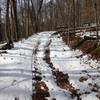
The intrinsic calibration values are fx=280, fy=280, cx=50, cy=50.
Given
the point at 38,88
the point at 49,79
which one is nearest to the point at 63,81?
the point at 49,79

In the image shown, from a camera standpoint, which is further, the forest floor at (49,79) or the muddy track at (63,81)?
the muddy track at (63,81)

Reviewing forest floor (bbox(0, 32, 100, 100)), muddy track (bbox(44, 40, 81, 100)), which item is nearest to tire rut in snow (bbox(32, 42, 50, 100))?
forest floor (bbox(0, 32, 100, 100))

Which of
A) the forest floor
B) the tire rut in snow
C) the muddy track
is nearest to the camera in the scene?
the tire rut in snow

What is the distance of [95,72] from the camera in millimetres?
14766

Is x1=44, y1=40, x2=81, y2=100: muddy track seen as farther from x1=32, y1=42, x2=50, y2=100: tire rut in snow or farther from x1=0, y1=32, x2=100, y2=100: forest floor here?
x1=32, y1=42, x2=50, y2=100: tire rut in snow

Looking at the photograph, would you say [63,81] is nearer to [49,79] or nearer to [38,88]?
[49,79]

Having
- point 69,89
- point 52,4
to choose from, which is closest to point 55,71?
point 69,89

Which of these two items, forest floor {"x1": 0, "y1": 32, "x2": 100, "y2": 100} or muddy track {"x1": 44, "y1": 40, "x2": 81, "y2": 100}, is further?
muddy track {"x1": 44, "y1": 40, "x2": 81, "y2": 100}

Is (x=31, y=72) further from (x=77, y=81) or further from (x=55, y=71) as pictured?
(x=77, y=81)

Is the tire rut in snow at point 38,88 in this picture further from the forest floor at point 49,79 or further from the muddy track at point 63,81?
the muddy track at point 63,81

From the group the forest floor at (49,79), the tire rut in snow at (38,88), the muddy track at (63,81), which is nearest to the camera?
the tire rut in snow at (38,88)

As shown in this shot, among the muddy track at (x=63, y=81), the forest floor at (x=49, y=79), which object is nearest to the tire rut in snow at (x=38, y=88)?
the forest floor at (x=49, y=79)

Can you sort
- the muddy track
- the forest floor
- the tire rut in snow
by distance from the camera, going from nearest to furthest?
the tire rut in snow
the forest floor
the muddy track

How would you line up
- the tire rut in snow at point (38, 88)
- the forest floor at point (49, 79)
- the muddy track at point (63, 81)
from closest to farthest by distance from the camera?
the tire rut in snow at point (38, 88) → the forest floor at point (49, 79) → the muddy track at point (63, 81)
